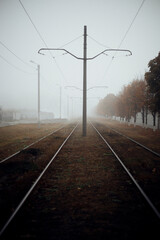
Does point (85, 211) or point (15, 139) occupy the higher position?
point (85, 211)

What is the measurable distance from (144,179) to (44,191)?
343 cm

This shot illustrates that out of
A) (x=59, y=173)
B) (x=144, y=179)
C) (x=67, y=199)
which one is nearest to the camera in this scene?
(x=67, y=199)

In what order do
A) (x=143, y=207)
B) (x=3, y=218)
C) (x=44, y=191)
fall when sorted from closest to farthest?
(x=3, y=218) → (x=143, y=207) → (x=44, y=191)

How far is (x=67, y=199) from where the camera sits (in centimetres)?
400

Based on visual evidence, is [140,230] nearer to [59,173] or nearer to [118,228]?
[118,228]

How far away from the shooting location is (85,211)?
344 centimetres

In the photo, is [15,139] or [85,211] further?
[15,139]

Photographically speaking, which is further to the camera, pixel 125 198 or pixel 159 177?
pixel 159 177

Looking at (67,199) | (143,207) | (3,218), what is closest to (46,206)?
(67,199)

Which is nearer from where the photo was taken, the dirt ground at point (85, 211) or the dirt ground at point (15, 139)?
the dirt ground at point (85, 211)

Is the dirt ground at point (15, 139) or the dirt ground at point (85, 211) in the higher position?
the dirt ground at point (85, 211)

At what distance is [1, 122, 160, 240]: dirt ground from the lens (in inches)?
108

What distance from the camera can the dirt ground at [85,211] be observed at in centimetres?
275

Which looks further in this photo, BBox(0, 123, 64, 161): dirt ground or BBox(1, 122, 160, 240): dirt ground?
BBox(0, 123, 64, 161): dirt ground
